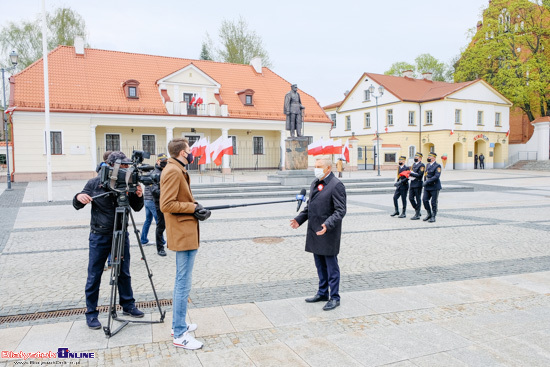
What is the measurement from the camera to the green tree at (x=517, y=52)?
45.0 metres

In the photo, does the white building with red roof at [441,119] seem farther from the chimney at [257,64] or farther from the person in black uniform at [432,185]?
the person in black uniform at [432,185]

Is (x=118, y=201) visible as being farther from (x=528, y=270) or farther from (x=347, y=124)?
(x=347, y=124)

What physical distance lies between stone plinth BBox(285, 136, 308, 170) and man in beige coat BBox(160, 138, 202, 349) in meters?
17.2

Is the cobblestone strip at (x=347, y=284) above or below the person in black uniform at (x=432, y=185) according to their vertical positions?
below

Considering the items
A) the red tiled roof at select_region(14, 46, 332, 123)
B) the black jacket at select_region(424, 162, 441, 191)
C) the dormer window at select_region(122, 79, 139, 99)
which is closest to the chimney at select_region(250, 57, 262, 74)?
the red tiled roof at select_region(14, 46, 332, 123)

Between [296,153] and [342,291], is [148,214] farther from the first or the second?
[296,153]

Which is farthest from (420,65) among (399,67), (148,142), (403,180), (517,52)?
(403,180)

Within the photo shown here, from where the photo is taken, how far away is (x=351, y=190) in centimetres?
2050

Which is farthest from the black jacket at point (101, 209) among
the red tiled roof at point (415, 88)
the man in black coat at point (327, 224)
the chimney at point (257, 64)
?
the red tiled roof at point (415, 88)

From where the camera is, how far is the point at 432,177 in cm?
1152

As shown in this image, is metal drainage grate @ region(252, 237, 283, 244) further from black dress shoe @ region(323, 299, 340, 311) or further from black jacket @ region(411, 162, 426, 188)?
black jacket @ region(411, 162, 426, 188)

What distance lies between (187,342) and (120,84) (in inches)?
1203

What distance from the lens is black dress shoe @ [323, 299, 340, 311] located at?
16.0 feet

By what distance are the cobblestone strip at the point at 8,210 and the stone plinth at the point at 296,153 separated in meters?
11.8
